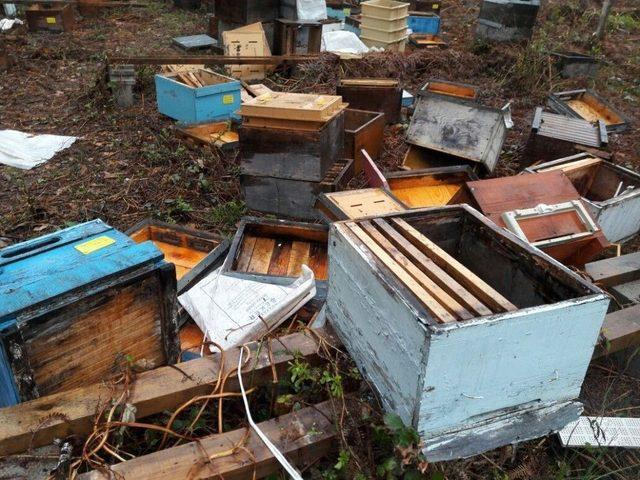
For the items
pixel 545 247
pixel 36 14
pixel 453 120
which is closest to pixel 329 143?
pixel 453 120

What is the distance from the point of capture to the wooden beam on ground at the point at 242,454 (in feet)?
5.49

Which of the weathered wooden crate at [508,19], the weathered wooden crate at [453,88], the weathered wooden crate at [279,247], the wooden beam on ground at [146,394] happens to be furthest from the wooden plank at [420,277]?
the weathered wooden crate at [508,19]

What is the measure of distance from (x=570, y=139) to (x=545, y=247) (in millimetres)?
2479

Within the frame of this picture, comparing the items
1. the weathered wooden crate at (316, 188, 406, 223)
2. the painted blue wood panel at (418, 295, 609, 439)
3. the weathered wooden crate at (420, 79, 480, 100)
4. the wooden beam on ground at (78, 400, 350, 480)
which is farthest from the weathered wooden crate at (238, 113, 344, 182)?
the painted blue wood panel at (418, 295, 609, 439)

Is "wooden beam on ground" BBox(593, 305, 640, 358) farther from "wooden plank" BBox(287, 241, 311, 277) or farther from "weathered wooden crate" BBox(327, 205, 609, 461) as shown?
"wooden plank" BBox(287, 241, 311, 277)

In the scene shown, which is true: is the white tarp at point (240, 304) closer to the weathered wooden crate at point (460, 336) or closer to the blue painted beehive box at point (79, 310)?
the blue painted beehive box at point (79, 310)

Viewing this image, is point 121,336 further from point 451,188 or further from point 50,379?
point 451,188

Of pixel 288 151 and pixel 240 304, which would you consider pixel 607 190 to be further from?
pixel 240 304

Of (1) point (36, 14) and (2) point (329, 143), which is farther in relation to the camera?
(1) point (36, 14)

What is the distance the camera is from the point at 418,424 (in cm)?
165

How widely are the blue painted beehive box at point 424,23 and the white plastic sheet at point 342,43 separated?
219 cm

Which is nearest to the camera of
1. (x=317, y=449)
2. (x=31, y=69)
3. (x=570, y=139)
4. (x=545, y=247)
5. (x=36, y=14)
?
(x=317, y=449)

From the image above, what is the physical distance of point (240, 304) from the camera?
2.97 meters

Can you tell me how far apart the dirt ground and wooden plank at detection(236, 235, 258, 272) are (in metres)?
0.74
